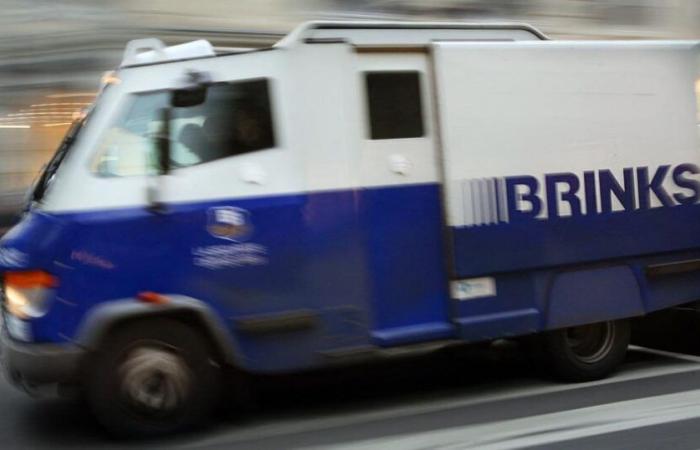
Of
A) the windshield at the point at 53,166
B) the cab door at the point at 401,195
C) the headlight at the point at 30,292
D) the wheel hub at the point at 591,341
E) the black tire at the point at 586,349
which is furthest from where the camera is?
the wheel hub at the point at 591,341

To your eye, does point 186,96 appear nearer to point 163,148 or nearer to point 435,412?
point 163,148

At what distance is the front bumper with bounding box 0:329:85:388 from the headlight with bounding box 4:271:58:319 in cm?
20

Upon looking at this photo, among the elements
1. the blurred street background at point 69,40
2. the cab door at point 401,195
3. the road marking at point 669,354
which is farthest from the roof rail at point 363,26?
the blurred street background at point 69,40

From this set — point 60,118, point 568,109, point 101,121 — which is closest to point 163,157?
point 101,121

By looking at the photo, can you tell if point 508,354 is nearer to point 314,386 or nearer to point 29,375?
point 314,386

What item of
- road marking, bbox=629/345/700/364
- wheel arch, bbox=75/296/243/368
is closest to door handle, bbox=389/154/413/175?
wheel arch, bbox=75/296/243/368

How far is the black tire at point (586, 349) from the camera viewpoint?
22.1 feet

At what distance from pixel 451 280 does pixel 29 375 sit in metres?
2.84

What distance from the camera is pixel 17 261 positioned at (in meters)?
5.21

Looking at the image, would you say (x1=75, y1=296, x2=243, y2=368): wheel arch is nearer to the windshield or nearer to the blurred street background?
the windshield

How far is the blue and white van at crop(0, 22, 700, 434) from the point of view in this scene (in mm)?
5289

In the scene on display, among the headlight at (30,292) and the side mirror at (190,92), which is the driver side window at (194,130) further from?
the headlight at (30,292)

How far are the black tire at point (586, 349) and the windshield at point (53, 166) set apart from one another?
379cm

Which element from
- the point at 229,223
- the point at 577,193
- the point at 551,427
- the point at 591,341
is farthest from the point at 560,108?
the point at 229,223
